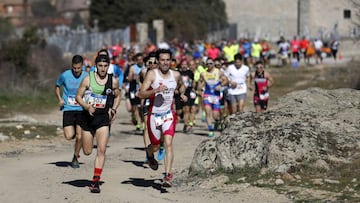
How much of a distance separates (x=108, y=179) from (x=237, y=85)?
755cm

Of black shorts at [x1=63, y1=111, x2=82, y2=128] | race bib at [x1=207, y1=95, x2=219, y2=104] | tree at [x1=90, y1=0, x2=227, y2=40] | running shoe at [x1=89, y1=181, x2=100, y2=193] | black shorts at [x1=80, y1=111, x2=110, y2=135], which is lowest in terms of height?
running shoe at [x1=89, y1=181, x2=100, y2=193]

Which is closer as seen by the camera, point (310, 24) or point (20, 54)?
point (20, 54)

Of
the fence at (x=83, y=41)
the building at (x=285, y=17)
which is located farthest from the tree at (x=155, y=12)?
the fence at (x=83, y=41)

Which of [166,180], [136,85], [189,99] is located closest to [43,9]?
[189,99]

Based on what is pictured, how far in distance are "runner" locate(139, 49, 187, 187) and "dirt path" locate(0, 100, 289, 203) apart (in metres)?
0.59

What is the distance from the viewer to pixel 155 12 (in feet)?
238

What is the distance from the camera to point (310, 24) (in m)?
74.0

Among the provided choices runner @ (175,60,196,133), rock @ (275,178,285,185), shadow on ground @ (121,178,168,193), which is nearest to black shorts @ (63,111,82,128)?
shadow on ground @ (121,178,168,193)

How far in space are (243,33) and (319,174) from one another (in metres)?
62.9

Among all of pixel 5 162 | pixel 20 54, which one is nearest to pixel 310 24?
pixel 20 54

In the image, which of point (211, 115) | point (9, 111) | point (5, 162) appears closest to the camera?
point (5, 162)

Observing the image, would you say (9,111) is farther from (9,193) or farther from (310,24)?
(310,24)

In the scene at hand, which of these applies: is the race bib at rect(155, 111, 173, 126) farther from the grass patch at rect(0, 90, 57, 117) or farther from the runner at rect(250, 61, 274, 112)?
the grass patch at rect(0, 90, 57, 117)

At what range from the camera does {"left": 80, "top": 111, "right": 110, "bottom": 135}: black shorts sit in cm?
1272
